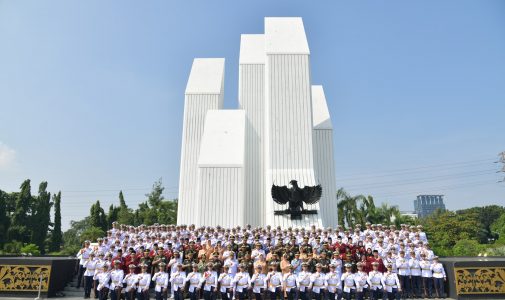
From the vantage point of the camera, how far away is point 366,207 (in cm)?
3488

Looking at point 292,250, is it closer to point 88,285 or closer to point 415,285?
point 415,285

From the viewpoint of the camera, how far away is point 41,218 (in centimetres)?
3438

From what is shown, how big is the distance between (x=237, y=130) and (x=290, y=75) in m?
4.70

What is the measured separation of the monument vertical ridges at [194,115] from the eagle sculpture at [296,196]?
26.0 ft

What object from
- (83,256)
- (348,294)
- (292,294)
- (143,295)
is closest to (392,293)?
(348,294)

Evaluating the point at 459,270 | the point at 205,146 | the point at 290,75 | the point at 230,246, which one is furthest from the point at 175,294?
the point at 290,75

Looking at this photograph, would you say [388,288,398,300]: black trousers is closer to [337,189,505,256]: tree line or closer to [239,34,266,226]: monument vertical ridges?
[239,34,266,226]: monument vertical ridges

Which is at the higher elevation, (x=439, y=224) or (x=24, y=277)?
(x=439, y=224)

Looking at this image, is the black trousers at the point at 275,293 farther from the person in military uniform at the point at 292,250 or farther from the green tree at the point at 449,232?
the green tree at the point at 449,232

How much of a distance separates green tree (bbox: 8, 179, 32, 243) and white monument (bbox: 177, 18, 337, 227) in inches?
663

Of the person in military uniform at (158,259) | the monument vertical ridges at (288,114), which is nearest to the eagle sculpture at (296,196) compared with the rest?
the monument vertical ridges at (288,114)

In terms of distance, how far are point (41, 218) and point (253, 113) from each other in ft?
71.9

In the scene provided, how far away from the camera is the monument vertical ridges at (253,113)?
25078 millimetres

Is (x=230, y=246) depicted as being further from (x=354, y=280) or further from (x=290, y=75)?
(x=290, y=75)
